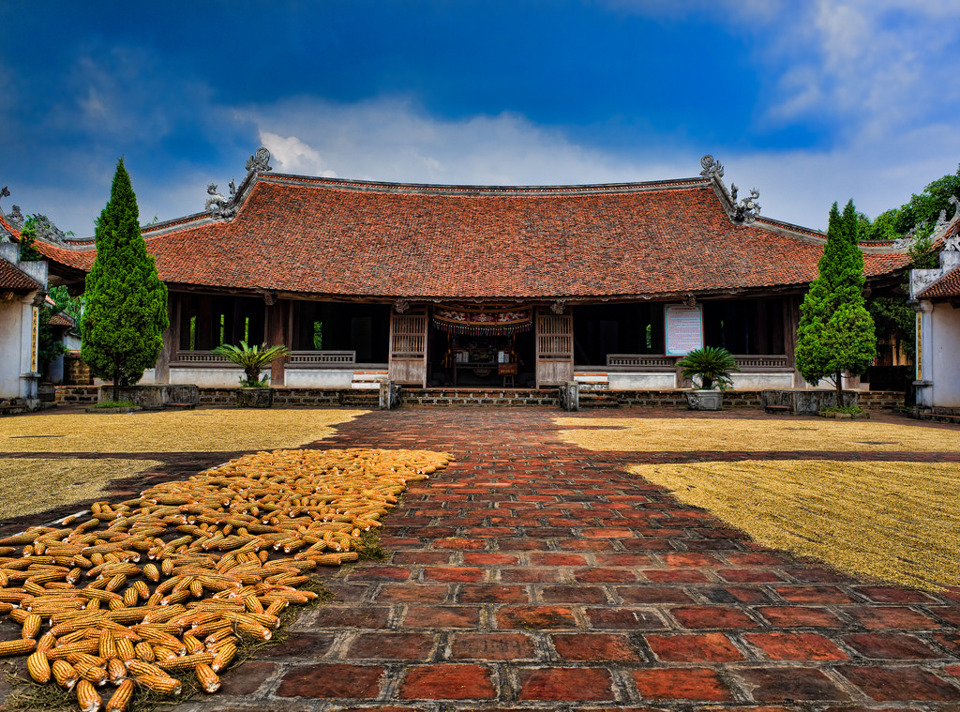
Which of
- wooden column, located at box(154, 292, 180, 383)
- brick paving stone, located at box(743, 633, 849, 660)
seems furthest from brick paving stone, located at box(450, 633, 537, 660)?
wooden column, located at box(154, 292, 180, 383)

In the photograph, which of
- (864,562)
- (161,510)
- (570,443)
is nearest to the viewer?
(864,562)

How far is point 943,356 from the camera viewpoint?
10.6 meters

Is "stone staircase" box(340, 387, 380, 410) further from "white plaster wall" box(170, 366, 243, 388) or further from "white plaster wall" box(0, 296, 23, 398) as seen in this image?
"white plaster wall" box(0, 296, 23, 398)

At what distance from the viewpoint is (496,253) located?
16.5 metres

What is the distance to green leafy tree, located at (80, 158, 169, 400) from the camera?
34.3 ft

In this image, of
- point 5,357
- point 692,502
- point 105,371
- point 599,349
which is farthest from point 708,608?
point 599,349

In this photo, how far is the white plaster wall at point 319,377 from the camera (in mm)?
14758

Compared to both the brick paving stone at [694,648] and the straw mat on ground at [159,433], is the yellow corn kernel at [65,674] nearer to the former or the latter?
the brick paving stone at [694,648]

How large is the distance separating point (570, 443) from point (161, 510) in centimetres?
418

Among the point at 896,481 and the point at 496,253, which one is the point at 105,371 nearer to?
the point at 496,253

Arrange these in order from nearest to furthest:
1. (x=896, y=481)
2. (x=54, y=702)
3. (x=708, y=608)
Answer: (x=54, y=702)
(x=708, y=608)
(x=896, y=481)

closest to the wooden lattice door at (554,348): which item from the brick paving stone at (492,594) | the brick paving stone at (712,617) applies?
the brick paving stone at (492,594)

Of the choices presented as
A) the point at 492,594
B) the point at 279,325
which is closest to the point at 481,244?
the point at 279,325

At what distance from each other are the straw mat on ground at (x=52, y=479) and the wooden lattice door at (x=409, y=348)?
10.3 meters
